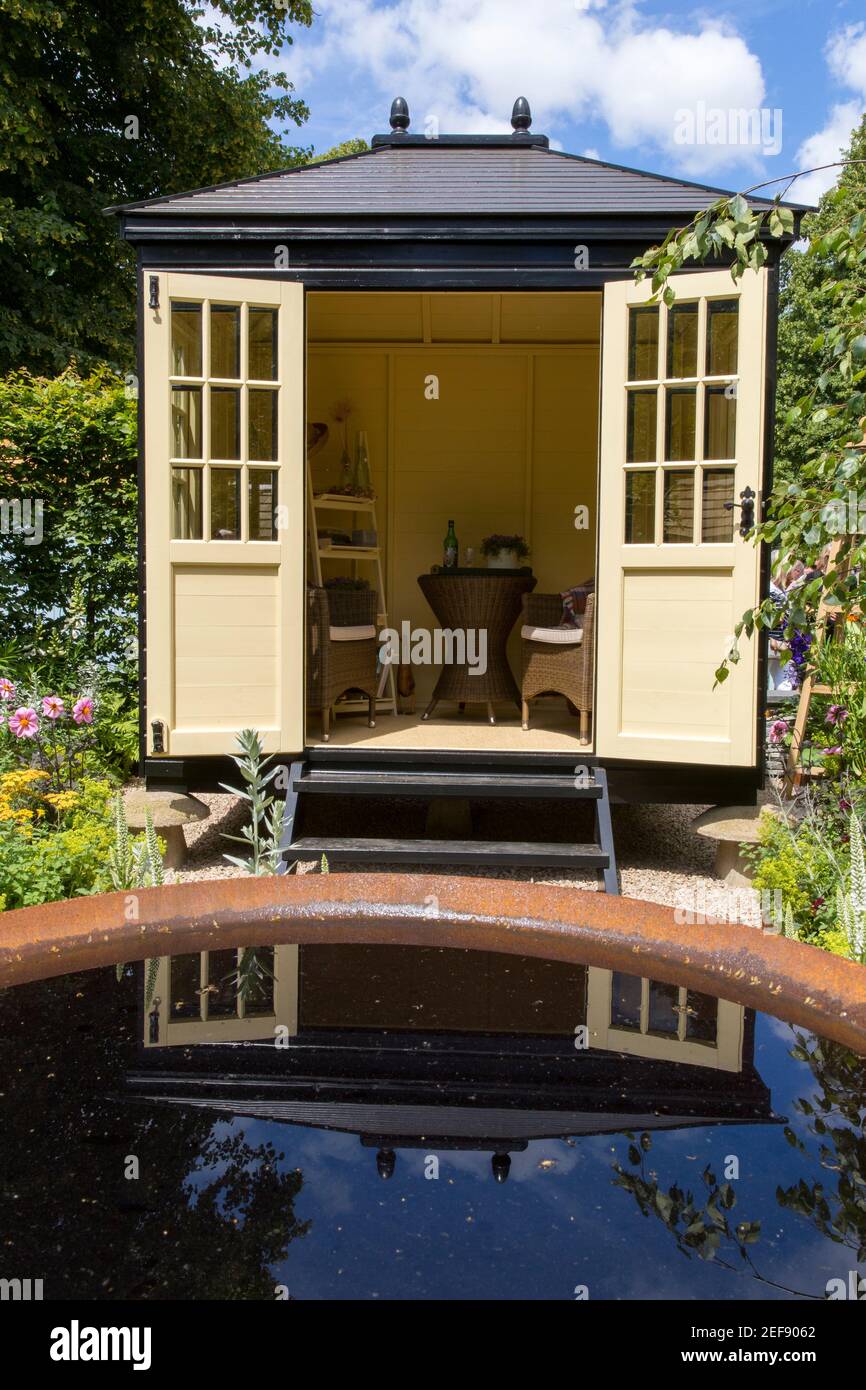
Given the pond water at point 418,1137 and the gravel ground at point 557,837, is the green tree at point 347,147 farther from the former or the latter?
the pond water at point 418,1137

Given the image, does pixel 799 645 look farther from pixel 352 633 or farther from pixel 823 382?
pixel 823 382

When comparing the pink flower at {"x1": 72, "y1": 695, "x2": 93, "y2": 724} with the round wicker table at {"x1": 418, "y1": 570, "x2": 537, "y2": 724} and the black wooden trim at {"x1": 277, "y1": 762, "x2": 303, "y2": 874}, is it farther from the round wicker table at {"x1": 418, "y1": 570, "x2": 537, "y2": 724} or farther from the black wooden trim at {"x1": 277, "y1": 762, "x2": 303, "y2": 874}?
the round wicker table at {"x1": 418, "y1": 570, "x2": 537, "y2": 724}

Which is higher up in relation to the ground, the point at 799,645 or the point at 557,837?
the point at 799,645

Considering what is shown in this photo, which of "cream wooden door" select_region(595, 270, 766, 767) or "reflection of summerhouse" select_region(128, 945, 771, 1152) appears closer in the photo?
"reflection of summerhouse" select_region(128, 945, 771, 1152)

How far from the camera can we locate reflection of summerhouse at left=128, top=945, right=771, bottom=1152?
1.63m

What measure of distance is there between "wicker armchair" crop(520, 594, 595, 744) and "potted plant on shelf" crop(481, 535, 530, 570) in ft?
3.69

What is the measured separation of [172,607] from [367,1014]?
2.83m

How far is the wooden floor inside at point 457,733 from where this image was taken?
4723 mm

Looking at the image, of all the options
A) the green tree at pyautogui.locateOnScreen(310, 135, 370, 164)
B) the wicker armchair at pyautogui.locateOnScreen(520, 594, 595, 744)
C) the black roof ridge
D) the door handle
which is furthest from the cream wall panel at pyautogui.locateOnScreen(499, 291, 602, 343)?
the green tree at pyautogui.locateOnScreen(310, 135, 370, 164)

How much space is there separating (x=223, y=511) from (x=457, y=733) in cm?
168

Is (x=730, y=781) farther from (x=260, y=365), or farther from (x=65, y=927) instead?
(x=65, y=927)

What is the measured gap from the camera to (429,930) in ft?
7.24

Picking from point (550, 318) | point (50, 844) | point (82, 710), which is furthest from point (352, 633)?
point (550, 318)
